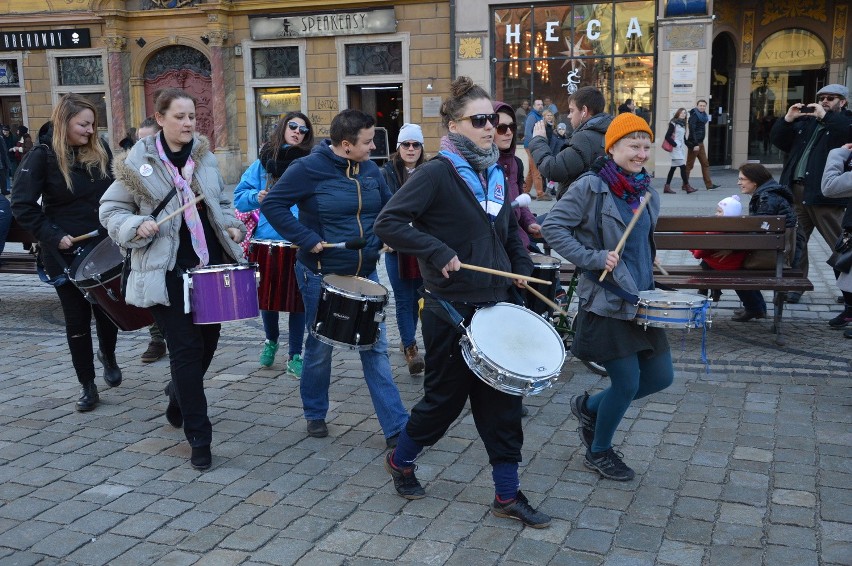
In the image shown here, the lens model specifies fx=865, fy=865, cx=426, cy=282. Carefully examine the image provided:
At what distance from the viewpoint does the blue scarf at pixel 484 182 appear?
3938mm

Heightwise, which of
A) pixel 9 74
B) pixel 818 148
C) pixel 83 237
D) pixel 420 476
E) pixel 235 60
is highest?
Result: pixel 235 60

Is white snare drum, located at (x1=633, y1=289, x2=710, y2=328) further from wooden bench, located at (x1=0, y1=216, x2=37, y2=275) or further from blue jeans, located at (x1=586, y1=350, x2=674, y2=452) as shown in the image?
wooden bench, located at (x1=0, y1=216, x2=37, y2=275)

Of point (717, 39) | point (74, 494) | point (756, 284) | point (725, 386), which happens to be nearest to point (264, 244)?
point (74, 494)

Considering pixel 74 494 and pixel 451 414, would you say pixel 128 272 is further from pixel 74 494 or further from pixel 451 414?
pixel 451 414

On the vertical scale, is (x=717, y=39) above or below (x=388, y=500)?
above

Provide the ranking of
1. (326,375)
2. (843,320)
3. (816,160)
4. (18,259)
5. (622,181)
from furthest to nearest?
(18,259), (816,160), (843,320), (326,375), (622,181)

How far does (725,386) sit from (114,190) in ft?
13.5

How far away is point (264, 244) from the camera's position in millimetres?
5953

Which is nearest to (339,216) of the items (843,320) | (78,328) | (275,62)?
(78,328)

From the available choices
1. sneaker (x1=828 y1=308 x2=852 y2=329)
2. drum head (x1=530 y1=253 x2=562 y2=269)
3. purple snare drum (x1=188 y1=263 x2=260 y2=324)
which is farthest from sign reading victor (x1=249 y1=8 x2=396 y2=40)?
purple snare drum (x1=188 y1=263 x2=260 y2=324)

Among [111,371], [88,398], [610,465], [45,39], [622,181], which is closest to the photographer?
[622,181]

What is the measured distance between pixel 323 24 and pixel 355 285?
19063mm

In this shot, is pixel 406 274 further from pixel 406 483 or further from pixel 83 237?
pixel 406 483

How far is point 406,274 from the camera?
6.40 meters
